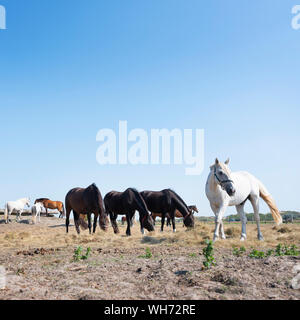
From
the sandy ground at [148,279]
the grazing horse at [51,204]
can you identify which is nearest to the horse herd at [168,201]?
the sandy ground at [148,279]

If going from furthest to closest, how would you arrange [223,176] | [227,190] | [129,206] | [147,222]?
[129,206], [147,222], [223,176], [227,190]

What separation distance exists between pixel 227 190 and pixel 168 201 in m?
8.05

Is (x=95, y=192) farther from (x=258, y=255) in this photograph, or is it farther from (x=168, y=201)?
(x=258, y=255)

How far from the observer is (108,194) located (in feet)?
52.7

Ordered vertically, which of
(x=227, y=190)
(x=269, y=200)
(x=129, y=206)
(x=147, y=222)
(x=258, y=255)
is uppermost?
(x=227, y=190)

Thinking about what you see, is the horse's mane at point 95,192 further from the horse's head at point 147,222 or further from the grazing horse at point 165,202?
the grazing horse at point 165,202

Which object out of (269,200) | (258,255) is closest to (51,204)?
(269,200)

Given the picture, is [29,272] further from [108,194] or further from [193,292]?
[108,194]

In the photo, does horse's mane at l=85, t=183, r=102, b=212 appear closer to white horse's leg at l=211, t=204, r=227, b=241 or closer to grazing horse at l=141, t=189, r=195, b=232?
grazing horse at l=141, t=189, r=195, b=232

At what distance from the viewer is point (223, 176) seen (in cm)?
934

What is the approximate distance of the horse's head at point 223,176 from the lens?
9156 millimetres
